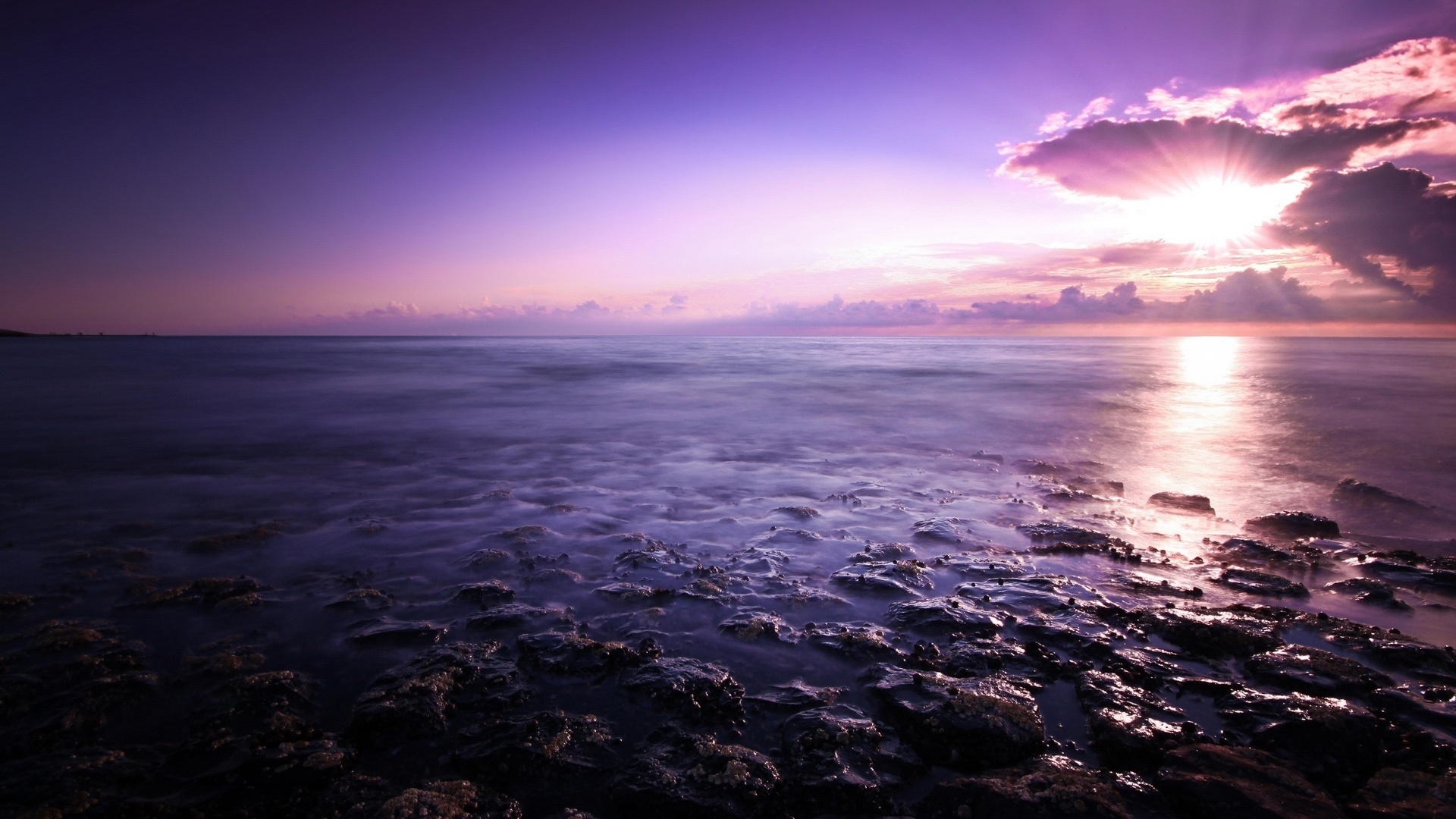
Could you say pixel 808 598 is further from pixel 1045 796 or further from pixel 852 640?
pixel 1045 796

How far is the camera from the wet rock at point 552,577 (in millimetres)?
5430

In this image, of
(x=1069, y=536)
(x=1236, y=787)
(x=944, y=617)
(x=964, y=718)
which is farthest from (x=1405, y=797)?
(x=1069, y=536)

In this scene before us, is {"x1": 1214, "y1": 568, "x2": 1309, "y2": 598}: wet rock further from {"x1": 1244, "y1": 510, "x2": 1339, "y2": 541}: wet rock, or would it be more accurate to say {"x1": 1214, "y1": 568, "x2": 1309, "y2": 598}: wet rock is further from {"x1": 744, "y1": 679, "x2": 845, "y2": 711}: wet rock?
{"x1": 744, "y1": 679, "x2": 845, "y2": 711}: wet rock

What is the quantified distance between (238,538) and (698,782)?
6.35m

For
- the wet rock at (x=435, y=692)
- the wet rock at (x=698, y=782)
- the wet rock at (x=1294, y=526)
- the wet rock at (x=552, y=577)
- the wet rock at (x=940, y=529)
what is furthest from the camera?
the wet rock at (x=1294, y=526)

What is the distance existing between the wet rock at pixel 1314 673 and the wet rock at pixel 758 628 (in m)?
3.02

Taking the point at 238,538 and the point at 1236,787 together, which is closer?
the point at 1236,787

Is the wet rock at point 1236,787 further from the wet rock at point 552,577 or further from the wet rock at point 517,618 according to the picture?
the wet rock at point 552,577

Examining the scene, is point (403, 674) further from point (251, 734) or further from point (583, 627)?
point (583, 627)

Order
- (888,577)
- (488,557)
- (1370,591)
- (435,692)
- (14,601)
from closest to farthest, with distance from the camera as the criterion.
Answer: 1. (435,692)
2. (14,601)
3. (1370,591)
4. (888,577)
5. (488,557)

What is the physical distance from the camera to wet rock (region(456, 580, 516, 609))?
5016mm

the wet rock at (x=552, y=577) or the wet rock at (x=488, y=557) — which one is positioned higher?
the wet rock at (x=488, y=557)

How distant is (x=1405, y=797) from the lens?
108 inches

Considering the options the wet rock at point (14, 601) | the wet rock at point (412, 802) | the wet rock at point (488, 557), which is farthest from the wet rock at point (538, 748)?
the wet rock at point (14, 601)
